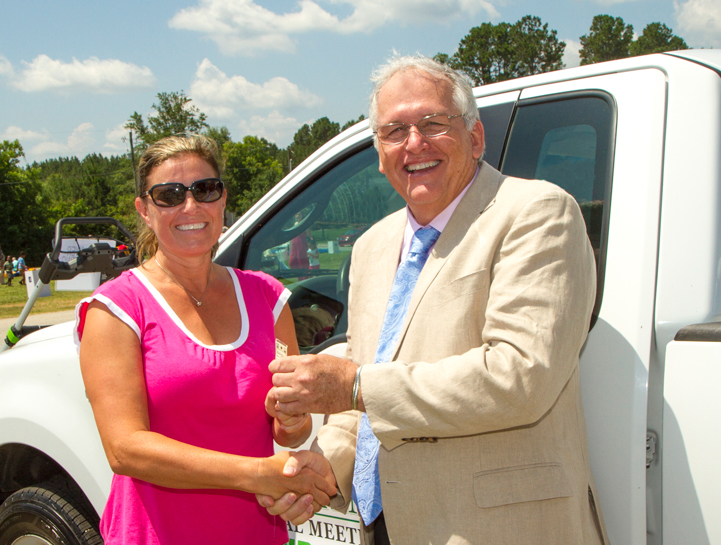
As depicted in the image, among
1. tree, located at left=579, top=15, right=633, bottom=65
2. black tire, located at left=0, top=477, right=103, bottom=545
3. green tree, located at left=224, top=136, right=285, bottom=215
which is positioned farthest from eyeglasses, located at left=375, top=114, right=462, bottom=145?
tree, located at left=579, top=15, right=633, bottom=65

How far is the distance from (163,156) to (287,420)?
907 millimetres

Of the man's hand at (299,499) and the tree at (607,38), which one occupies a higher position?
the tree at (607,38)

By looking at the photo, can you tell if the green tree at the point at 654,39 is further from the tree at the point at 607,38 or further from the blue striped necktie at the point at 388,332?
the blue striped necktie at the point at 388,332

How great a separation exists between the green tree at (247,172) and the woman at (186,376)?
67.7 m

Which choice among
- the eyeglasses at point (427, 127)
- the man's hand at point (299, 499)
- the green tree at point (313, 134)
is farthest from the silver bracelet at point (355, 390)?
the green tree at point (313, 134)

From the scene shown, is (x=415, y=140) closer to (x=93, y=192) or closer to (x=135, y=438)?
(x=135, y=438)

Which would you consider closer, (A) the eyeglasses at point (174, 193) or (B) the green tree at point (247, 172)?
(A) the eyeglasses at point (174, 193)

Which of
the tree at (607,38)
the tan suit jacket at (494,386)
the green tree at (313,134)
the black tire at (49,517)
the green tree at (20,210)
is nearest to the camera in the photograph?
the tan suit jacket at (494,386)

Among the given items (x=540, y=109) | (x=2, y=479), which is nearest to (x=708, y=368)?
(x=540, y=109)

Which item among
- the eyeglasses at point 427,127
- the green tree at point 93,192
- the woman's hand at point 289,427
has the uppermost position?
the green tree at point 93,192

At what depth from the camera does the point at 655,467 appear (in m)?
1.41

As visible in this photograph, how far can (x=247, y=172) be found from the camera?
73.0m

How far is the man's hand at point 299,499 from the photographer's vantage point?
1708 millimetres

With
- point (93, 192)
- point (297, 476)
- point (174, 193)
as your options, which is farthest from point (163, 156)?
point (93, 192)
